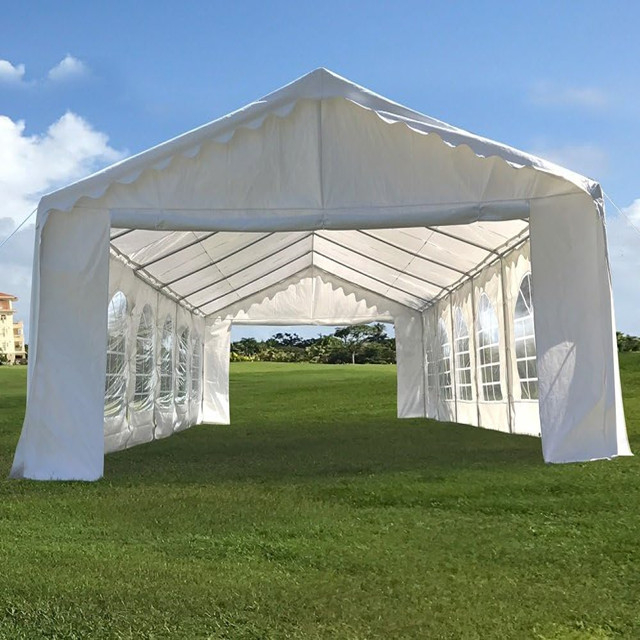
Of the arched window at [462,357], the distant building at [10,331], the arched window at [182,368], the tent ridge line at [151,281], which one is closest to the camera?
the tent ridge line at [151,281]

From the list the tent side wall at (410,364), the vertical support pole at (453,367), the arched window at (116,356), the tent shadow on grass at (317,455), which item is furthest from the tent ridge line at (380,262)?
the tent side wall at (410,364)

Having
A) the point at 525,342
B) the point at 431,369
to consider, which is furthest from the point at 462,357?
the point at 525,342

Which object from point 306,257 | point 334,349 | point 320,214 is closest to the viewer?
point 320,214

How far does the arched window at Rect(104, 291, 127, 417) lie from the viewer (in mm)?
10820

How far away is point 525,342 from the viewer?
38.8 feet

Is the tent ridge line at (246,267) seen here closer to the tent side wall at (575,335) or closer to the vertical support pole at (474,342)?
the vertical support pole at (474,342)

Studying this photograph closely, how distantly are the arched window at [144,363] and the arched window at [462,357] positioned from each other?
572 centimetres

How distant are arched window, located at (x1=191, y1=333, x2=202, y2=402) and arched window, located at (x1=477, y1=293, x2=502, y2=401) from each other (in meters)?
6.20

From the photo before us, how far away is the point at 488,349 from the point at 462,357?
187 cm

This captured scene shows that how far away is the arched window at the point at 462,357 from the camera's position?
15.2 m

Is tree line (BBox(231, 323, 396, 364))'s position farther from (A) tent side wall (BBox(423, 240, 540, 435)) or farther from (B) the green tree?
(A) tent side wall (BBox(423, 240, 540, 435))

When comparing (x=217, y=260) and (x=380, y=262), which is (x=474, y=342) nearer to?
(x=380, y=262)

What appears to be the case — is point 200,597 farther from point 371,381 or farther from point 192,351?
point 371,381

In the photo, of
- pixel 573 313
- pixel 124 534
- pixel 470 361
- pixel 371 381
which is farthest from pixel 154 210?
pixel 371 381
